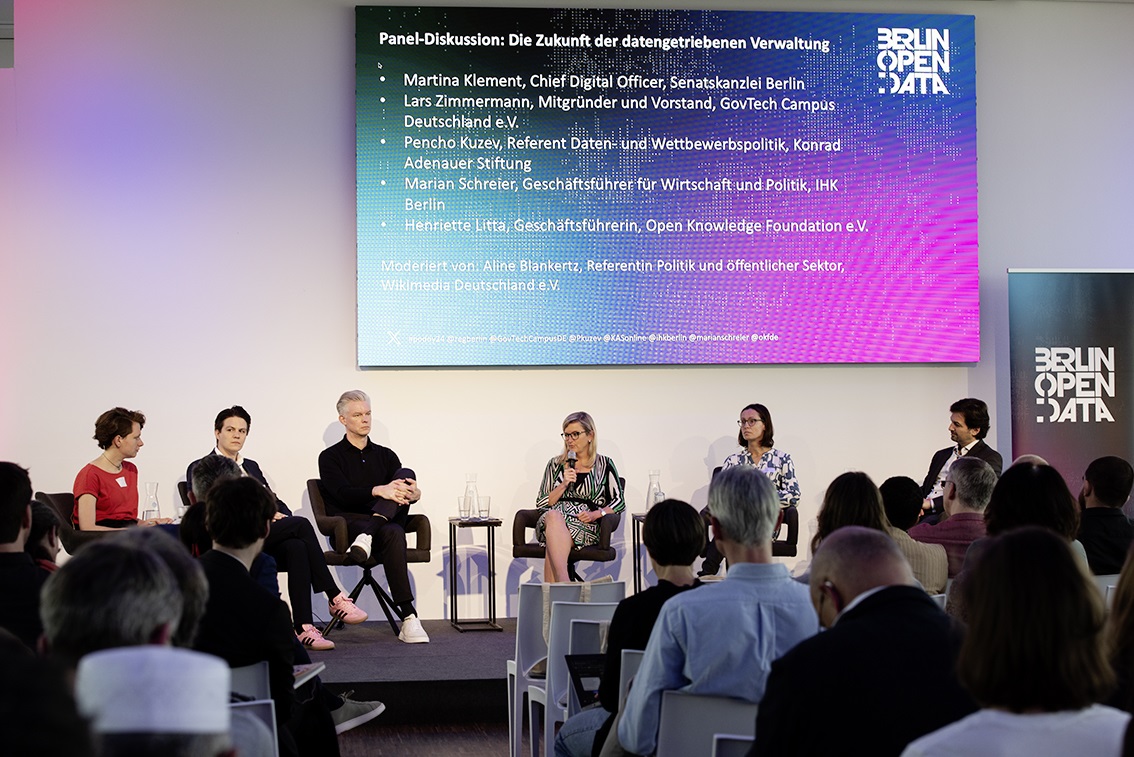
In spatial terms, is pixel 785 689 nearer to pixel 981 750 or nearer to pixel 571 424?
pixel 981 750

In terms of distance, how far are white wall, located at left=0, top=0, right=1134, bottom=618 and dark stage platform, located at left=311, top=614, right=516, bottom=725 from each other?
5.12 ft

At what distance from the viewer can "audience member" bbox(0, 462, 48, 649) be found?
2902mm

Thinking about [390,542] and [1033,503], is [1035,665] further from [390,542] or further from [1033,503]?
[390,542]

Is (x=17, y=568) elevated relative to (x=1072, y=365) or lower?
lower

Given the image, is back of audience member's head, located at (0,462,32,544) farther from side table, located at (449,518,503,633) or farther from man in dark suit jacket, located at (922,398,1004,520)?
man in dark suit jacket, located at (922,398,1004,520)

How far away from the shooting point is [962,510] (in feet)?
14.5

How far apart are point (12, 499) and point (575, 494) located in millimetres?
4463

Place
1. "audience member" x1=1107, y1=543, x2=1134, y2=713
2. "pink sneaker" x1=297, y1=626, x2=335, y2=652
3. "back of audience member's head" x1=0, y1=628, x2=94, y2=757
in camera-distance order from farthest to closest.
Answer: "pink sneaker" x1=297, y1=626, x2=335, y2=652
"audience member" x1=1107, y1=543, x2=1134, y2=713
"back of audience member's head" x1=0, y1=628, x2=94, y2=757

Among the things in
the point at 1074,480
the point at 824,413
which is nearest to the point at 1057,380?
the point at 1074,480

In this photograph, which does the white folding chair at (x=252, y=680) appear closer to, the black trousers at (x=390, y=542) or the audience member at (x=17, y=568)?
the audience member at (x=17, y=568)

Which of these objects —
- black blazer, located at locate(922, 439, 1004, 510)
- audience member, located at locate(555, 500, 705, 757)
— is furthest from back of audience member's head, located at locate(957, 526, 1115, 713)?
black blazer, located at locate(922, 439, 1004, 510)

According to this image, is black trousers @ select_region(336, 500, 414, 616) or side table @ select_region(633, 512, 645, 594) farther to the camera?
side table @ select_region(633, 512, 645, 594)

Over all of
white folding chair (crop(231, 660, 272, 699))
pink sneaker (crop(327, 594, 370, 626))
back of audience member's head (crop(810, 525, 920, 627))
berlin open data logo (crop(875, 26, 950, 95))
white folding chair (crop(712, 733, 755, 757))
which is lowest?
pink sneaker (crop(327, 594, 370, 626))

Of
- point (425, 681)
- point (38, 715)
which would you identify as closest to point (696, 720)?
point (38, 715)
